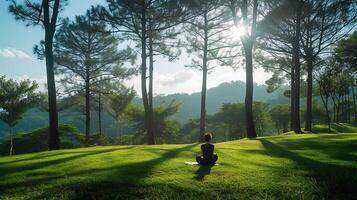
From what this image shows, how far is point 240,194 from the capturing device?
9.01 meters

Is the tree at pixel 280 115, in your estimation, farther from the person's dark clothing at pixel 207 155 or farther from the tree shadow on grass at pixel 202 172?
the tree shadow on grass at pixel 202 172

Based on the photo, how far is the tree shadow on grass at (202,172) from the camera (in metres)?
10.4

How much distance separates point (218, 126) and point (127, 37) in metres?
63.0

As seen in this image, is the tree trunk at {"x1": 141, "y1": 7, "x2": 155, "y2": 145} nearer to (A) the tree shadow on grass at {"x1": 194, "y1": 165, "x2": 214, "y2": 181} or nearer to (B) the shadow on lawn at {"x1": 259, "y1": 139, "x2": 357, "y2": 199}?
(B) the shadow on lawn at {"x1": 259, "y1": 139, "x2": 357, "y2": 199}

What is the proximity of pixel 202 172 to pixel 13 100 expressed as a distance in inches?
1118

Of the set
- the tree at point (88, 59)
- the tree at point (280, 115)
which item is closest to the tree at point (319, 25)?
the tree at point (88, 59)

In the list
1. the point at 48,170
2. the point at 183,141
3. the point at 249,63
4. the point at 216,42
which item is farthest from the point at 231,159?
the point at 183,141

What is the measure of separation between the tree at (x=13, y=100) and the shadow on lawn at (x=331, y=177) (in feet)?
91.5

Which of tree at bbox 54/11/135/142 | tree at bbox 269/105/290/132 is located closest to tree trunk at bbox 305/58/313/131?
tree at bbox 54/11/135/142

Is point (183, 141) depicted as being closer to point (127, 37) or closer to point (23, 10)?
point (127, 37)

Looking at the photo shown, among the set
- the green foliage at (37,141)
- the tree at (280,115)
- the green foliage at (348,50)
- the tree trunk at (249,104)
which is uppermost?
the green foliage at (348,50)

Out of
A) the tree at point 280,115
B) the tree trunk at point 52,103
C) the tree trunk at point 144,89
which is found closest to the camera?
the tree trunk at point 52,103

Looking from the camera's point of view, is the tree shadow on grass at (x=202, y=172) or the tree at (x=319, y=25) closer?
the tree shadow on grass at (x=202, y=172)

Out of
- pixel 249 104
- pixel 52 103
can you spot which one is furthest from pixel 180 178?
pixel 249 104
